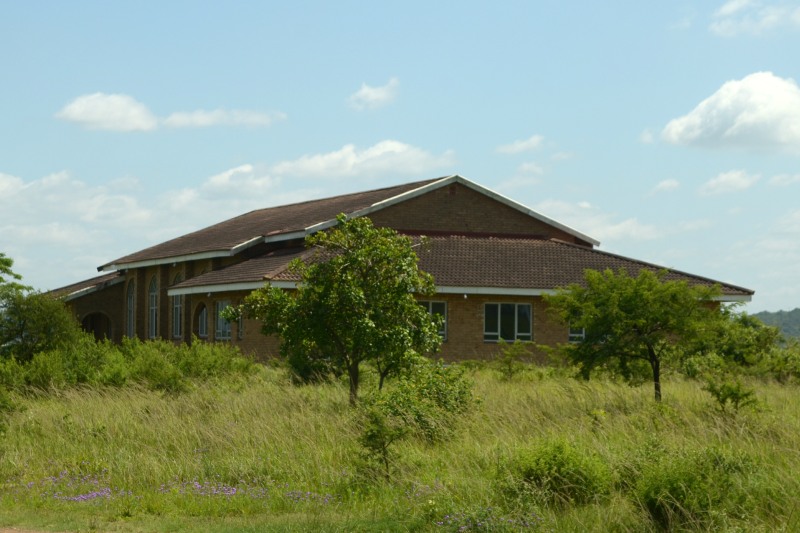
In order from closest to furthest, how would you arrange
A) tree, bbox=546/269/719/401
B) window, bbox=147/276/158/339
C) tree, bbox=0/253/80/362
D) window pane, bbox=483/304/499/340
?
tree, bbox=546/269/719/401 < tree, bbox=0/253/80/362 < window pane, bbox=483/304/499/340 < window, bbox=147/276/158/339

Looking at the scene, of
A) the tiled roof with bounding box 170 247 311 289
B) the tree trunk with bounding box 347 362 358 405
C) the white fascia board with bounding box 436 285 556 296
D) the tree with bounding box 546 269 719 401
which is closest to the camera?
the tree trunk with bounding box 347 362 358 405

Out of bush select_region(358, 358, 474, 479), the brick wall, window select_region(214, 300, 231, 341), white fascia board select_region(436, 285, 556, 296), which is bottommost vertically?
bush select_region(358, 358, 474, 479)

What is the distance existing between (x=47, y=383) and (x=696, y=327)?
12550 millimetres

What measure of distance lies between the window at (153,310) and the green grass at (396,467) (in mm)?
29113

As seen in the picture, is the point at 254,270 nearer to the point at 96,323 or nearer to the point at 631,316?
the point at 631,316

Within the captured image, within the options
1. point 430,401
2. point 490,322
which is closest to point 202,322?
point 490,322

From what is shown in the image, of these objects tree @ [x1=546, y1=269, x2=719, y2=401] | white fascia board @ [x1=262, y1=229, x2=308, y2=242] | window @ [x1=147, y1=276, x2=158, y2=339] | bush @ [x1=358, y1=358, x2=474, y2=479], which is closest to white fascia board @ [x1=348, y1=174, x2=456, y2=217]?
white fascia board @ [x1=262, y1=229, x2=308, y2=242]

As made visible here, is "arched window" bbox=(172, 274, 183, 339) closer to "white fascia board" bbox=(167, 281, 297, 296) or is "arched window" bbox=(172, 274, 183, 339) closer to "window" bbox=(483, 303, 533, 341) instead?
"white fascia board" bbox=(167, 281, 297, 296)

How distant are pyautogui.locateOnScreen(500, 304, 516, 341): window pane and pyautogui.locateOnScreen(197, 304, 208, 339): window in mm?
11645

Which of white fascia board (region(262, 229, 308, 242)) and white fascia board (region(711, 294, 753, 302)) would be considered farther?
white fascia board (region(262, 229, 308, 242))

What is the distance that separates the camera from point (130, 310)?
5069 centimetres

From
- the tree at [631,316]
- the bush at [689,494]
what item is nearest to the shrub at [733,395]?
the tree at [631,316]

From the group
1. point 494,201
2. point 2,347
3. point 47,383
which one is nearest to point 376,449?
point 47,383

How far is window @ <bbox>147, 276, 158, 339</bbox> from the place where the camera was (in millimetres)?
46688
